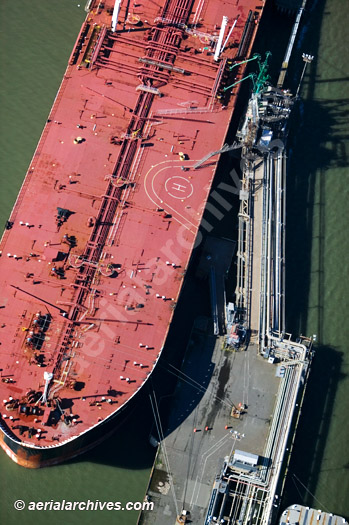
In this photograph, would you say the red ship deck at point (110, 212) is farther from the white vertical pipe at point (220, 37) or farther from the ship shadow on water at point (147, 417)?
the ship shadow on water at point (147, 417)

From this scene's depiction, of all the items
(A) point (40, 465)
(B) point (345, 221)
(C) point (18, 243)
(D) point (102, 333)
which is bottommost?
(A) point (40, 465)

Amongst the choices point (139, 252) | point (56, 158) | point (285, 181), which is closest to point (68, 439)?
point (139, 252)

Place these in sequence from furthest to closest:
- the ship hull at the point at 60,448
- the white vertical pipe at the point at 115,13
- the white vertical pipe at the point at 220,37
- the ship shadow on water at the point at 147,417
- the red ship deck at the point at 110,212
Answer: the white vertical pipe at the point at 220,37 → the white vertical pipe at the point at 115,13 → the ship shadow on water at the point at 147,417 → the red ship deck at the point at 110,212 → the ship hull at the point at 60,448

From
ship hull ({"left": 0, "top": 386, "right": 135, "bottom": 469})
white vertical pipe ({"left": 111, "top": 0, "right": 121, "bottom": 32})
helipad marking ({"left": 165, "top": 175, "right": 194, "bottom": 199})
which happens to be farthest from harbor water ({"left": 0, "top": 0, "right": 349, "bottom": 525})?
helipad marking ({"left": 165, "top": 175, "right": 194, "bottom": 199})

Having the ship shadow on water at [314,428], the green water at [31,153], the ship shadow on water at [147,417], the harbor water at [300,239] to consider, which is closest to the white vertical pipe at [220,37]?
the harbor water at [300,239]

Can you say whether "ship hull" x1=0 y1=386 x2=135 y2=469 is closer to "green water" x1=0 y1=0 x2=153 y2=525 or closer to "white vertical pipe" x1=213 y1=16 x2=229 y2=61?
"green water" x1=0 y1=0 x2=153 y2=525

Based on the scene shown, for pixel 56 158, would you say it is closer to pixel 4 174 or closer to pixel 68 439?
pixel 4 174
